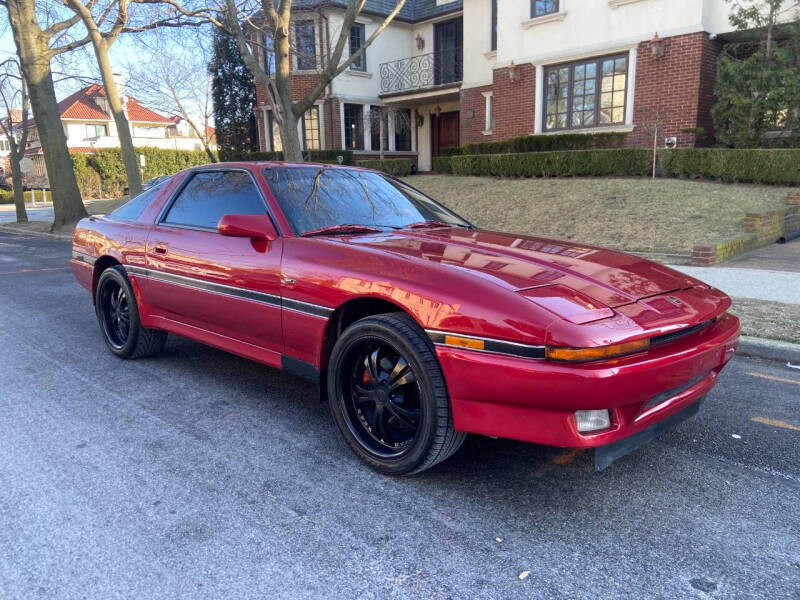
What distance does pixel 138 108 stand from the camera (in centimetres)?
5869

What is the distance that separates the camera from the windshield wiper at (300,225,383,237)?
3551 mm

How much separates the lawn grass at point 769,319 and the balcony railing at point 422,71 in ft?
56.6

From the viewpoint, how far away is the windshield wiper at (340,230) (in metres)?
3.55

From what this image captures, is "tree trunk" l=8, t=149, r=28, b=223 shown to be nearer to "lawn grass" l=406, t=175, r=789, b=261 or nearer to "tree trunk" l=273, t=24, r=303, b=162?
Result: "tree trunk" l=273, t=24, r=303, b=162

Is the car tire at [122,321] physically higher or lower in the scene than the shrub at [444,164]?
lower

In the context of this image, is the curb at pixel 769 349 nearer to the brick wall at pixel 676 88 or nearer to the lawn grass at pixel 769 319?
the lawn grass at pixel 769 319

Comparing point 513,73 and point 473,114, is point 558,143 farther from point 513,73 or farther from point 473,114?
point 473,114

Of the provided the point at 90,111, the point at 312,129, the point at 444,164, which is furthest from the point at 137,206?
the point at 90,111

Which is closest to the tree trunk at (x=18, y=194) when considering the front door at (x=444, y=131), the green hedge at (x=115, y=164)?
the green hedge at (x=115, y=164)

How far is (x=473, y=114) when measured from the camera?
19.6 meters

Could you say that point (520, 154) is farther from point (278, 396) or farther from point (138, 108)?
point (138, 108)

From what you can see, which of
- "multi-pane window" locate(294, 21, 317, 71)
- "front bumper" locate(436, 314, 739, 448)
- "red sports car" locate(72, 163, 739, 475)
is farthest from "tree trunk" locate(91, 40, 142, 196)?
"front bumper" locate(436, 314, 739, 448)

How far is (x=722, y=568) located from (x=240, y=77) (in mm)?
26937

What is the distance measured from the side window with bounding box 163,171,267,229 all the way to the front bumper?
6.04 ft
